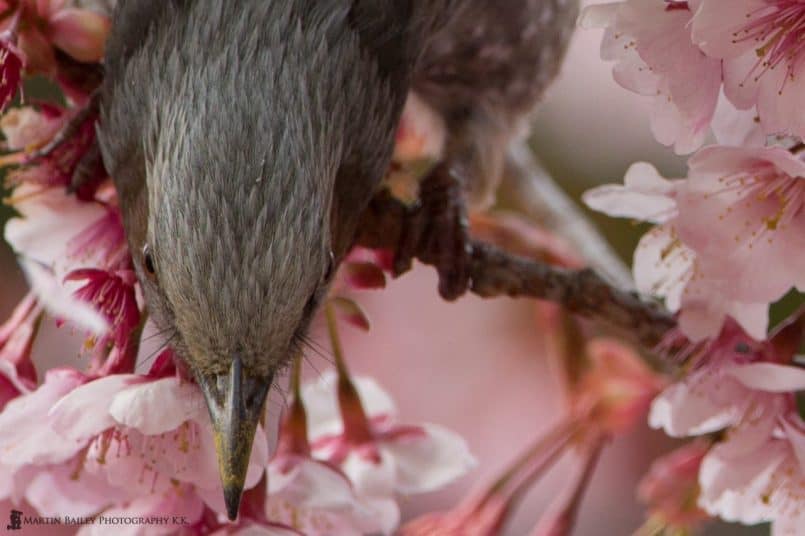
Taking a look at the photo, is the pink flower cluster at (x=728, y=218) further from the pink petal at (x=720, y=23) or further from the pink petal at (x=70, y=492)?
the pink petal at (x=70, y=492)

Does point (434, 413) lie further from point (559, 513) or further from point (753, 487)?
point (753, 487)

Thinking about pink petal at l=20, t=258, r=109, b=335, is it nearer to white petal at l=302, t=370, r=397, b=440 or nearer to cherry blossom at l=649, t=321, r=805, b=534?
white petal at l=302, t=370, r=397, b=440

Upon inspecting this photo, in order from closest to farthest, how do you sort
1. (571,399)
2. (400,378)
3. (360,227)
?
(360,227) < (571,399) < (400,378)

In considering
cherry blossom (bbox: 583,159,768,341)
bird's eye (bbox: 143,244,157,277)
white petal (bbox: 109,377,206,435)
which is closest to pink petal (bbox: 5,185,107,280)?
bird's eye (bbox: 143,244,157,277)

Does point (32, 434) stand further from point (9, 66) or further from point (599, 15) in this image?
point (599, 15)

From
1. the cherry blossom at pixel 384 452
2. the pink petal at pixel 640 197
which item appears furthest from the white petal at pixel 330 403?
the pink petal at pixel 640 197

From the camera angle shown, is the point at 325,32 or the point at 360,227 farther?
the point at 360,227

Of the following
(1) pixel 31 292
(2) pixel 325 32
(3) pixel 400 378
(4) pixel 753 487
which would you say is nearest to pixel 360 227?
(2) pixel 325 32
